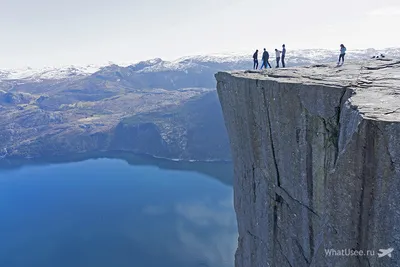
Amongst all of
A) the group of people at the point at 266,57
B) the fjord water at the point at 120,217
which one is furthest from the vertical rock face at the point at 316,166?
the fjord water at the point at 120,217

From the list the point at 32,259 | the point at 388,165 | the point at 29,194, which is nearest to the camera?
the point at 388,165

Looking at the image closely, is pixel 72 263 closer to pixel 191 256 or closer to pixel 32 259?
pixel 32 259

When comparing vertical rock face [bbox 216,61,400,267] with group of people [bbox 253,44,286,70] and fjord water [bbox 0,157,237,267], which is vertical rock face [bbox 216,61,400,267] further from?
fjord water [bbox 0,157,237,267]

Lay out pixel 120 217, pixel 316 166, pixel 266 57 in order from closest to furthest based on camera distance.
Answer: pixel 316 166, pixel 266 57, pixel 120 217

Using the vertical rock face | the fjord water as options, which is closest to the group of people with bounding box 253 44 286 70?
the vertical rock face

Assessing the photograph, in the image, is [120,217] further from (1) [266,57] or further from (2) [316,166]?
(2) [316,166]

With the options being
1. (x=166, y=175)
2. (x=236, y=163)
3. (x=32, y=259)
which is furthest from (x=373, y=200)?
(x=166, y=175)

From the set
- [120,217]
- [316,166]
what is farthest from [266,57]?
[120,217]

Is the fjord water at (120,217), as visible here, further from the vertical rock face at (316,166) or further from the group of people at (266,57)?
the vertical rock face at (316,166)
